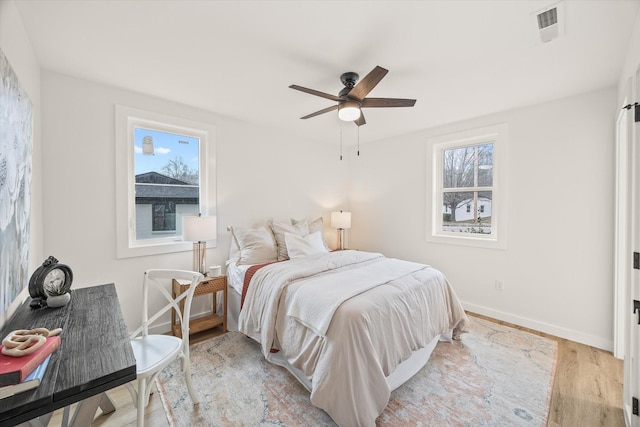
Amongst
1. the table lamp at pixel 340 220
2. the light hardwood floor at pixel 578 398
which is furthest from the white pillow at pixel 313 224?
the light hardwood floor at pixel 578 398

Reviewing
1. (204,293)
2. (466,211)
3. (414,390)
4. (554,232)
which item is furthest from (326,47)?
(554,232)

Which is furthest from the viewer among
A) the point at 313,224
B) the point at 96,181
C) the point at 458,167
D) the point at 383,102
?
the point at 313,224

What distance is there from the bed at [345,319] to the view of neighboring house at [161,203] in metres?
0.82

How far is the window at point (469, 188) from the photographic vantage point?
3184 mm

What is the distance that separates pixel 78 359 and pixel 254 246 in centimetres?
213

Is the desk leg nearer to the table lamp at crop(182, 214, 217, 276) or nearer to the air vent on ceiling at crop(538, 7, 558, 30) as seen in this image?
the table lamp at crop(182, 214, 217, 276)

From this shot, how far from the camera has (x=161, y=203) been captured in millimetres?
2949

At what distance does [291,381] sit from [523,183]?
318cm

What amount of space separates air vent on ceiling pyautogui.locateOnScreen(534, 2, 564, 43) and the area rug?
2.48 metres

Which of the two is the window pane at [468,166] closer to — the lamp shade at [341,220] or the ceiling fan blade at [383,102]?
the lamp shade at [341,220]

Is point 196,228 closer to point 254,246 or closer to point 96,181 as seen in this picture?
point 254,246

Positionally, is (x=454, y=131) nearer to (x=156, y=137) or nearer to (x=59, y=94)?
(x=156, y=137)

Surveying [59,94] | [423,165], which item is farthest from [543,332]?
[59,94]

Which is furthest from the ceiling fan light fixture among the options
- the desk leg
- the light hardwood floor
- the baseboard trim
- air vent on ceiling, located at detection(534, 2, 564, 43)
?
the baseboard trim
